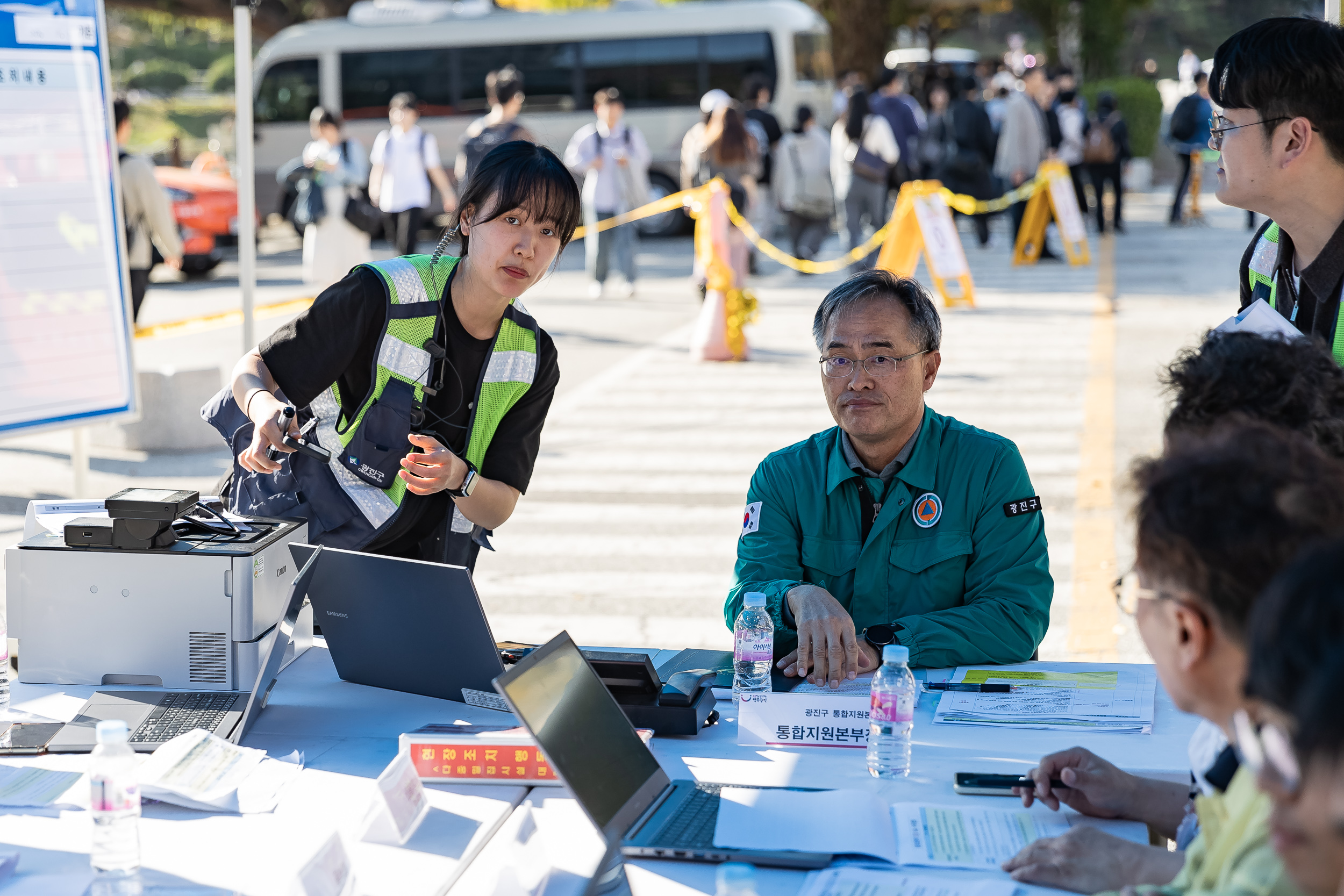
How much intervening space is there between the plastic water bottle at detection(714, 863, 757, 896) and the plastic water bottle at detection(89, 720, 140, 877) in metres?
0.84

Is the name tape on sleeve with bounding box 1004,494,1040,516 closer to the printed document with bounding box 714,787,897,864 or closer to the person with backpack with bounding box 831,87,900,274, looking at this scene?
the printed document with bounding box 714,787,897,864

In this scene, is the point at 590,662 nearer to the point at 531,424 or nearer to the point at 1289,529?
the point at 531,424

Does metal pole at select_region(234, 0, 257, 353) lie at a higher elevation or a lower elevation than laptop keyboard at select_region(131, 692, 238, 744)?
higher

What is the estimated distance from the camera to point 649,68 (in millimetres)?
19797

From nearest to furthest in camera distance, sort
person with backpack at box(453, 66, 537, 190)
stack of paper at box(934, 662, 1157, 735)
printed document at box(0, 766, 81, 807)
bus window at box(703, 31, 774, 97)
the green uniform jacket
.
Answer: printed document at box(0, 766, 81, 807), stack of paper at box(934, 662, 1157, 735), the green uniform jacket, person with backpack at box(453, 66, 537, 190), bus window at box(703, 31, 774, 97)

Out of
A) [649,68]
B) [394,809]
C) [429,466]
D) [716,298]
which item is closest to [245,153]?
[429,466]

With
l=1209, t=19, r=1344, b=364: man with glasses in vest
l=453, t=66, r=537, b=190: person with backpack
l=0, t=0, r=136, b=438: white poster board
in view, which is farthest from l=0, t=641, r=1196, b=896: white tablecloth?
l=453, t=66, r=537, b=190: person with backpack

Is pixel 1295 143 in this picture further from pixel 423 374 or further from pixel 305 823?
pixel 305 823

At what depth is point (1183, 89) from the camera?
112 ft

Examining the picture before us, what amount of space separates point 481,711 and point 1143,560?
142 cm

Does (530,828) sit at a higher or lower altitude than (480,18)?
lower

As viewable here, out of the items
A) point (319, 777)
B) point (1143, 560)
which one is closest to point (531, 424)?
point (319, 777)

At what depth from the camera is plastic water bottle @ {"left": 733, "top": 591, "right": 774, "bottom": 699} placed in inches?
109

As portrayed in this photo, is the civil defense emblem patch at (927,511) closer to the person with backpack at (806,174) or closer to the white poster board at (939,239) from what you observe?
the white poster board at (939,239)
